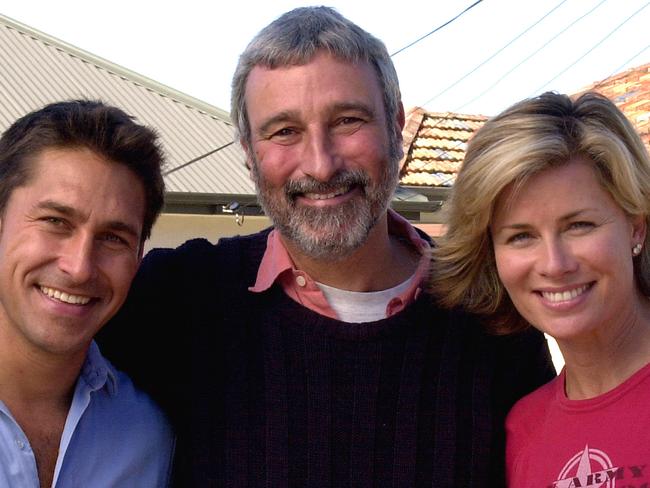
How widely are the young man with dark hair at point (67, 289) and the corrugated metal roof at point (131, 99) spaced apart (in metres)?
5.96

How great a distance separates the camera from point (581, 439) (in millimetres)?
2127

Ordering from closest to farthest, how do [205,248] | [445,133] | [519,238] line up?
[519,238]
[205,248]
[445,133]

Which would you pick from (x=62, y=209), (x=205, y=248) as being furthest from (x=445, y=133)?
(x=62, y=209)

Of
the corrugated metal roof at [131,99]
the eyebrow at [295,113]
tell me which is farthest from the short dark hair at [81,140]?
the corrugated metal roof at [131,99]

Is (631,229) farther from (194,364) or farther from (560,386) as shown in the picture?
(194,364)

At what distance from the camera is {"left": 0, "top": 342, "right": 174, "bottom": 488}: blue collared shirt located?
2.09 metres

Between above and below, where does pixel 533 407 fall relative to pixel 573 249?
below

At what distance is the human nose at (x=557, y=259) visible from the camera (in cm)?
214

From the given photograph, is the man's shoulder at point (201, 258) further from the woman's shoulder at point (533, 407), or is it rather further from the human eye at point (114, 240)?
the woman's shoulder at point (533, 407)

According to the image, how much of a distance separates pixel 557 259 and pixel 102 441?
4.06 feet

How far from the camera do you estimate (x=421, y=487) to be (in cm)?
235

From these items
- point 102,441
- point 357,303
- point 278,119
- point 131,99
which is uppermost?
point 131,99

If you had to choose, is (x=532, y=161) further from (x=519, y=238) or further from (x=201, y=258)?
(x=201, y=258)

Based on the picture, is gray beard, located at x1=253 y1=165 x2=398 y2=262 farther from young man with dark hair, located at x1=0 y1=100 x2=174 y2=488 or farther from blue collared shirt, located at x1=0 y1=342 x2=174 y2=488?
blue collared shirt, located at x1=0 y1=342 x2=174 y2=488
